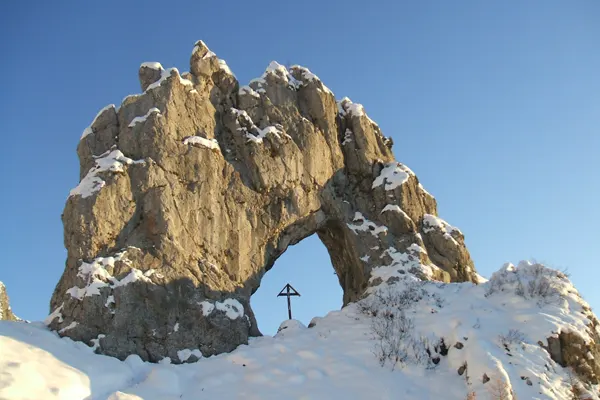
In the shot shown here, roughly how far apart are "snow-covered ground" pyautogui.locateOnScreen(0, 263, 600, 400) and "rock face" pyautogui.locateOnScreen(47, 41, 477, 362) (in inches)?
70.1

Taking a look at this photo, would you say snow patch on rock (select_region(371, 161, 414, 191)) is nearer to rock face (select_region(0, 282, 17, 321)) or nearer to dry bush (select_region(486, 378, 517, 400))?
dry bush (select_region(486, 378, 517, 400))

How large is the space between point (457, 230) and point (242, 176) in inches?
496

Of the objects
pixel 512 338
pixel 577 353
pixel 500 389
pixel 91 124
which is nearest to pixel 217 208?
pixel 91 124

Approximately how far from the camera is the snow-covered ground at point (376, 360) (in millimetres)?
13430

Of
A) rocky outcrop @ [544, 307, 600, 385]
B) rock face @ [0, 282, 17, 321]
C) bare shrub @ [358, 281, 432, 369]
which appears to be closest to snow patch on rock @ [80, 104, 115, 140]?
rock face @ [0, 282, 17, 321]

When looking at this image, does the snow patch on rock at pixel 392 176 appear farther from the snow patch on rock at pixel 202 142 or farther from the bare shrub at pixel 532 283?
the snow patch on rock at pixel 202 142

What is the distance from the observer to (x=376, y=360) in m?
15.9

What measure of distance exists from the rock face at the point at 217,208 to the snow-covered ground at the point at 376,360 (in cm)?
178

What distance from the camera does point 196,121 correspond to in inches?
945

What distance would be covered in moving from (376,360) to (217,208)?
1024 cm

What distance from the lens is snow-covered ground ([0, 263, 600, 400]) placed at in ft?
44.1

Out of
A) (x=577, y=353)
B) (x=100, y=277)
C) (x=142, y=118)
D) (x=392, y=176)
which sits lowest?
(x=577, y=353)

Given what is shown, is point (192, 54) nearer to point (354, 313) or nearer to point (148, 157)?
point (148, 157)

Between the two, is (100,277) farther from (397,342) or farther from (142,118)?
(397,342)
